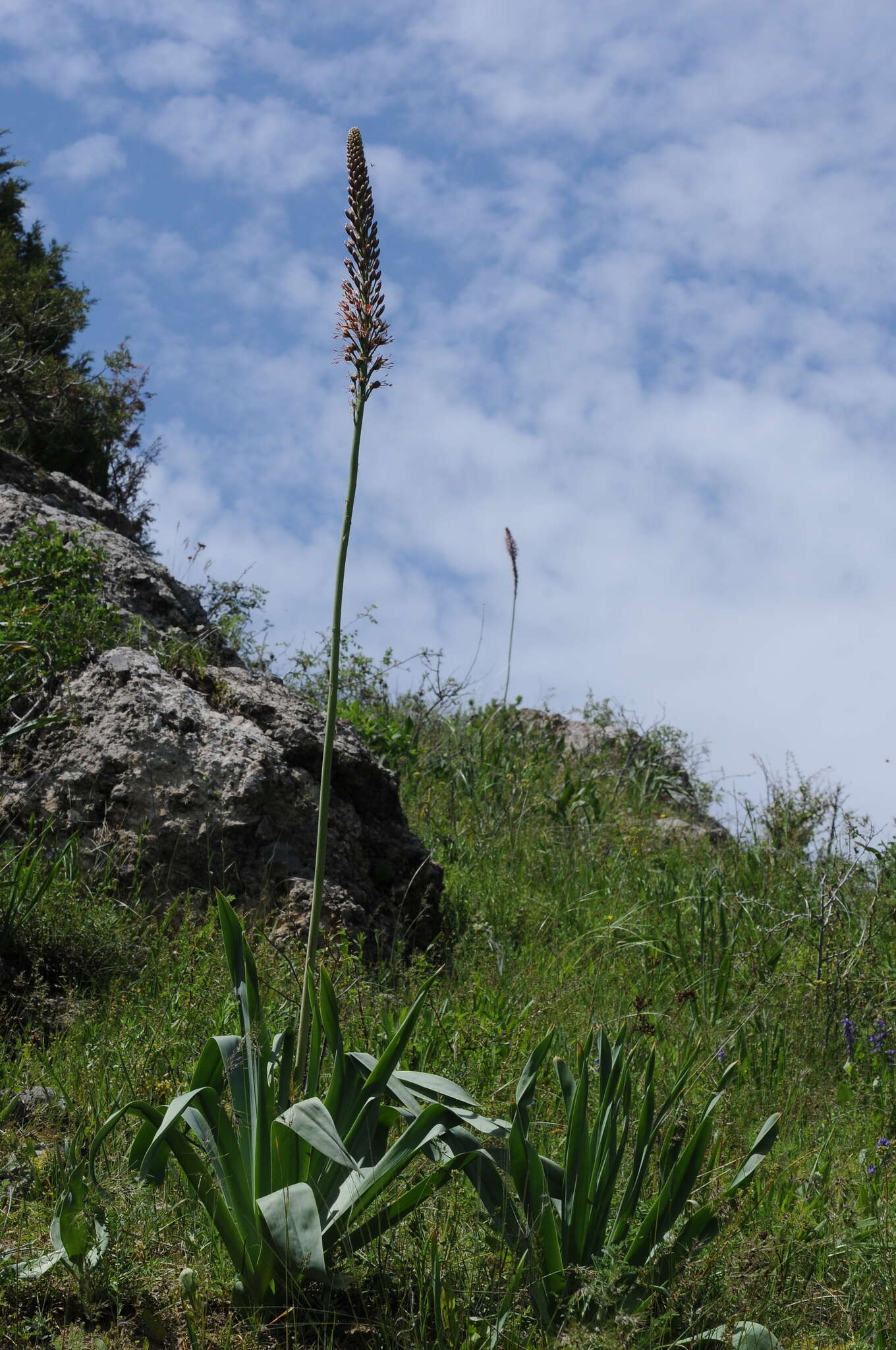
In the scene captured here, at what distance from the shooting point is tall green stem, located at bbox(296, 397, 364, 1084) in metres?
2.06

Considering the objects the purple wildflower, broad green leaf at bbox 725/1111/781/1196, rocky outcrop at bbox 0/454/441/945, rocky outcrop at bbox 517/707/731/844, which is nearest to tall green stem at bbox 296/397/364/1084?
broad green leaf at bbox 725/1111/781/1196

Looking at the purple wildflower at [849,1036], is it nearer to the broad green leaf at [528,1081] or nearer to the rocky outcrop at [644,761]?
the broad green leaf at [528,1081]

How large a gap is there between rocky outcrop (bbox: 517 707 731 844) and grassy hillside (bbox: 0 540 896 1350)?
1.33 meters

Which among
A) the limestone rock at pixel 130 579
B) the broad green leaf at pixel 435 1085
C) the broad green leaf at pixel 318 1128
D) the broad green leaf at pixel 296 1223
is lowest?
the broad green leaf at pixel 296 1223

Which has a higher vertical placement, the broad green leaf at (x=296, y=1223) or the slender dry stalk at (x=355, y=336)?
the slender dry stalk at (x=355, y=336)

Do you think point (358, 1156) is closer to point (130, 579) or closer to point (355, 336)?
point (355, 336)

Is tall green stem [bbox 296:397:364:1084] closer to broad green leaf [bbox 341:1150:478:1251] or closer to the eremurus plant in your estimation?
the eremurus plant

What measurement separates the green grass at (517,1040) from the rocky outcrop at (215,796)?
280 mm

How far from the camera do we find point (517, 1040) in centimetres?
378

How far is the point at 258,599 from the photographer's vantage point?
8648mm

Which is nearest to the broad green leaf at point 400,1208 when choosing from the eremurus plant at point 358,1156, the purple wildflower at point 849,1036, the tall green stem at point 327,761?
the eremurus plant at point 358,1156

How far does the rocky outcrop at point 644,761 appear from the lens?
29.2 ft

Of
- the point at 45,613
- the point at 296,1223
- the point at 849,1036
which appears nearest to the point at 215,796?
the point at 45,613

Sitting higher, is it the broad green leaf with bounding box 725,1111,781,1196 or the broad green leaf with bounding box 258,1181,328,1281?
the broad green leaf with bounding box 725,1111,781,1196
